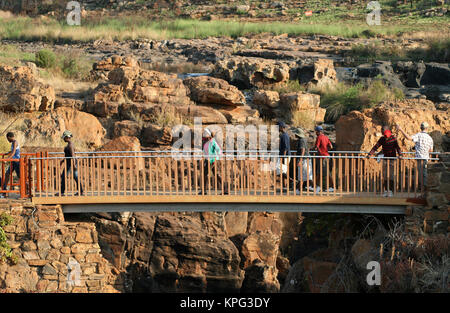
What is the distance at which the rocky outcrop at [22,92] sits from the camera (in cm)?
2516

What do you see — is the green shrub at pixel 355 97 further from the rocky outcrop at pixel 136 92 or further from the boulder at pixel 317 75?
the rocky outcrop at pixel 136 92

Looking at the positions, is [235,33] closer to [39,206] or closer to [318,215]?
[318,215]

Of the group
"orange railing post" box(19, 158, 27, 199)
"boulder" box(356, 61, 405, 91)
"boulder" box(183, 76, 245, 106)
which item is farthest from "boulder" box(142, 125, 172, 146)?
"boulder" box(356, 61, 405, 91)

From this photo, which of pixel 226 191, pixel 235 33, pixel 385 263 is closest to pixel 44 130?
pixel 226 191

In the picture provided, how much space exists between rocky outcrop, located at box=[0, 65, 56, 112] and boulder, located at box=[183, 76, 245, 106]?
4.72m

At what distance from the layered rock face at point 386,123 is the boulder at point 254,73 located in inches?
297

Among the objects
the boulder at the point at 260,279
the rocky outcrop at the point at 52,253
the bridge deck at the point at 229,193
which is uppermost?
the bridge deck at the point at 229,193

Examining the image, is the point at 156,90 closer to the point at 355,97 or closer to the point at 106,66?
the point at 106,66

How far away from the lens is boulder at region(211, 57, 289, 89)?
29.4m

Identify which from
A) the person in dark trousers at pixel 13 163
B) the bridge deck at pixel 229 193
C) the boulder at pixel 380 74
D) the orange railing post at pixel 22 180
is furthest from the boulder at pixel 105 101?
the boulder at pixel 380 74

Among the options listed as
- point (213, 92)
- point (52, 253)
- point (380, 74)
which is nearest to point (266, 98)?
point (213, 92)

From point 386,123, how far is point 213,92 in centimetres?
709

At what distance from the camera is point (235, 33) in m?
45.8

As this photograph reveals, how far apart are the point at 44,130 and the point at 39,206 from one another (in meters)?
6.58
